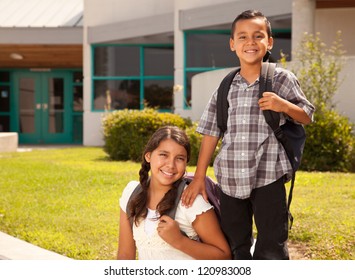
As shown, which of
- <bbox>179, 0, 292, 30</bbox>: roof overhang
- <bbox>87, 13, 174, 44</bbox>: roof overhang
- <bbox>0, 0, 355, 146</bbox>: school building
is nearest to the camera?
<bbox>179, 0, 292, 30</bbox>: roof overhang

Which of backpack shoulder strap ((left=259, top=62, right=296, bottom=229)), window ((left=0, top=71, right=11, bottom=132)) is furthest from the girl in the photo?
window ((left=0, top=71, right=11, bottom=132))

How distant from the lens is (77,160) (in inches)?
539

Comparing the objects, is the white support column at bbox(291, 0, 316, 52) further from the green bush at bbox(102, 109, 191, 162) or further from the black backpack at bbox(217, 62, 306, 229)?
the black backpack at bbox(217, 62, 306, 229)

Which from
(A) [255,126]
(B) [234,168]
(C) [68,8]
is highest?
(C) [68,8]

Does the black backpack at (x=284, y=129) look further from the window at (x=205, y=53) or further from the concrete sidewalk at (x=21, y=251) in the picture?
the window at (x=205, y=53)

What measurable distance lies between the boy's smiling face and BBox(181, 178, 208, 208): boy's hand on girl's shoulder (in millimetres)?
701

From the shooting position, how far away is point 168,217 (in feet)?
11.0

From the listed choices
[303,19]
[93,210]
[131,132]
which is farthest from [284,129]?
[131,132]

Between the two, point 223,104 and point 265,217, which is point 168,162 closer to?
point 223,104

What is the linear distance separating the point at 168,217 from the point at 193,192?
197 mm

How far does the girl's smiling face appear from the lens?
347 cm
